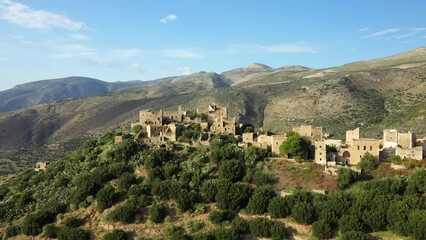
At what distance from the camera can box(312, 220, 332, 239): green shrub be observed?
3712 cm

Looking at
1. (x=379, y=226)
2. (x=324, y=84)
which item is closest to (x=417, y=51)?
(x=324, y=84)

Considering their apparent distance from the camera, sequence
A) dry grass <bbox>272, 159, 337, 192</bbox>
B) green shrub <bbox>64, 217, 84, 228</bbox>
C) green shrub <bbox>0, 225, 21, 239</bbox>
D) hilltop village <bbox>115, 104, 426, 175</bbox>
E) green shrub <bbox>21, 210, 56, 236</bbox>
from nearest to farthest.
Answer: green shrub <bbox>64, 217, 84, 228</bbox>
dry grass <bbox>272, 159, 337, 192</bbox>
green shrub <bbox>21, 210, 56, 236</bbox>
green shrub <bbox>0, 225, 21, 239</bbox>
hilltop village <bbox>115, 104, 426, 175</bbox>

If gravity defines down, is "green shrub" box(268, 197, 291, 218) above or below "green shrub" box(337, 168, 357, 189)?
below

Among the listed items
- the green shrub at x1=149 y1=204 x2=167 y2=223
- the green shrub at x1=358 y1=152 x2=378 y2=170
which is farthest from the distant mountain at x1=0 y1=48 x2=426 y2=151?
the green shrub at x1=149 y1=204 x2=167 y2=223

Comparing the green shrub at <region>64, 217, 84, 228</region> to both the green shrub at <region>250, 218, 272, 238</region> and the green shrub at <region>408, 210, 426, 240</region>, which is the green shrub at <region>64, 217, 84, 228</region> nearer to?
the green shrub at <region>250, 218, 272, 238</region>

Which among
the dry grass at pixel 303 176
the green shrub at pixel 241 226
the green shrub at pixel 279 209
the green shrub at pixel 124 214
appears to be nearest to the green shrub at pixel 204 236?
the green shrub at pixel 241 226

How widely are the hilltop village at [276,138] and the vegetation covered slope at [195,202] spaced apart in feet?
8.83

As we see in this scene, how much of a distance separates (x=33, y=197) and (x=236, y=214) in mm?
24563

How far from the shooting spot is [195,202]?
145 feet

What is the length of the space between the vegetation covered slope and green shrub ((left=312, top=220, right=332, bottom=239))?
0.08m

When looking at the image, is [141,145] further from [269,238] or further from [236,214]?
[269,238]

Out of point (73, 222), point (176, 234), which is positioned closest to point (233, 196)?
point (176, 234)

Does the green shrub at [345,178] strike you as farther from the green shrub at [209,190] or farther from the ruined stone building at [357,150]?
the green shrub at [209,190]

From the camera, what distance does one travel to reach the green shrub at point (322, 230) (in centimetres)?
3712
